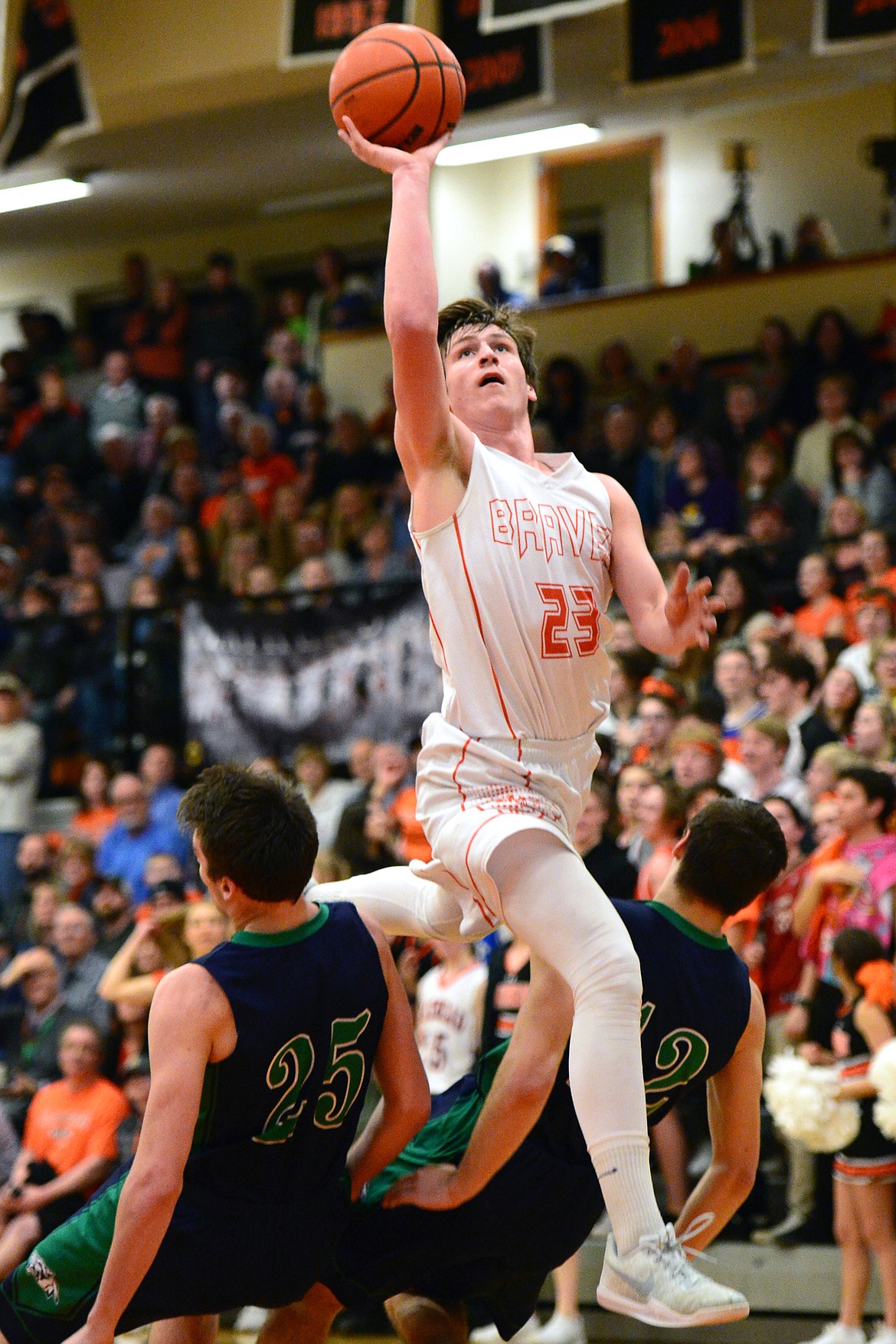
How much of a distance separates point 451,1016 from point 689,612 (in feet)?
11.9

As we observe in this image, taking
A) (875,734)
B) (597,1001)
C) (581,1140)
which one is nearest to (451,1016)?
(875,734)

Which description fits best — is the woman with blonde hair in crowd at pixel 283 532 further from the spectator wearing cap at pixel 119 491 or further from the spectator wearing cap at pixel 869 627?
the spectator wearing cap at pixel 869 627

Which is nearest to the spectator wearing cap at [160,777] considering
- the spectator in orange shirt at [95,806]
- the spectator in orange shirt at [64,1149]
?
the spectator in orange shirt at [95,806]

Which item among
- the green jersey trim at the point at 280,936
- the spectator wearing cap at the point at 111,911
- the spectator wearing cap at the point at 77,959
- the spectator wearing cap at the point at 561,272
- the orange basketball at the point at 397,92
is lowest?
the spectator wearing cap at the point at 77,959

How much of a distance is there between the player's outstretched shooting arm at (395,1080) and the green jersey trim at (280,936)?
0.14m

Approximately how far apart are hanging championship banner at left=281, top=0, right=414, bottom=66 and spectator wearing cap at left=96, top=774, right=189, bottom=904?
13.9 ft

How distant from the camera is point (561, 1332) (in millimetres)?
6359

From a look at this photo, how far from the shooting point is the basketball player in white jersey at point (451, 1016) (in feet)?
22.1

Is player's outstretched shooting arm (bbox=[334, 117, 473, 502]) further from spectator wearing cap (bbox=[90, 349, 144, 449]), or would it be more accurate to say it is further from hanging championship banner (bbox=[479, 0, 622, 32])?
spectator wearing cap (bbox=[90, 349, 144, 449])

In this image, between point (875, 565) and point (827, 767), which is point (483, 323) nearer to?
point (827, 767)

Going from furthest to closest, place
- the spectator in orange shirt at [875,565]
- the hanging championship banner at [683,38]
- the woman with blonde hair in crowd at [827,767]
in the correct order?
1. the hanging championship banner at [683,38]
2. the spectator in orange shirt at [875,565]
3. the woman with blonde hair in crowd at [827,767]

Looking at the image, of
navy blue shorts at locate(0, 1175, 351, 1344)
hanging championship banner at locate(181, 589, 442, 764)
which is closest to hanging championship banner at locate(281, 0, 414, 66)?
hanging championship banner at locate(181, 589, 442, 764)

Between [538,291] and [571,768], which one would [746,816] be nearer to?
[571,768]

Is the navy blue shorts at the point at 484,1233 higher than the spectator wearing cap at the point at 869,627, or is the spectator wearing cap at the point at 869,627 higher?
the spectator wearing cap at the point at 869,627
